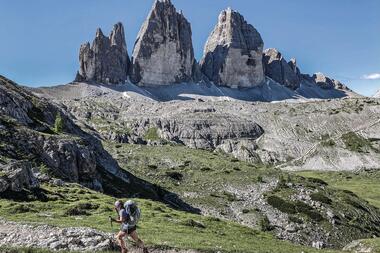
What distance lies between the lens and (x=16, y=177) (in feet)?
133

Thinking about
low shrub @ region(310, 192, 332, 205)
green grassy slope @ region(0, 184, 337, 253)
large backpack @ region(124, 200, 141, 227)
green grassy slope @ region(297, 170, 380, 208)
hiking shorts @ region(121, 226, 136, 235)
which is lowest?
green grassy slope @ region(297, 170, 380, 208)

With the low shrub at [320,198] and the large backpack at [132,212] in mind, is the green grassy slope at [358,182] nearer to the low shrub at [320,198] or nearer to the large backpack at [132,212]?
the low shrub at [320,198]

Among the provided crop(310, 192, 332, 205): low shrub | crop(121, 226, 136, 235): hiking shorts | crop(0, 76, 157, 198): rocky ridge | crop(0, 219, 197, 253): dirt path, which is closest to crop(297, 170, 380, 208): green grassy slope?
crop(310, 192, 332, 205): low shrub

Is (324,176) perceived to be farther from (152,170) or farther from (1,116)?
(1,116)

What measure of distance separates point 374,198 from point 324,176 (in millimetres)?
54557

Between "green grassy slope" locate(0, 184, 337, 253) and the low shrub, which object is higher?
"green grassy slope" locate(0, 184, 337, 253)

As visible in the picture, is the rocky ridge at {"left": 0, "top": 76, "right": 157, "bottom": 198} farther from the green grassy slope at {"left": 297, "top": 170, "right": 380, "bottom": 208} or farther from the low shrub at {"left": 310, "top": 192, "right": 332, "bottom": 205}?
the green grassy slope at {"left": 297, "top": 170, "right": 380, "bottom": 208}

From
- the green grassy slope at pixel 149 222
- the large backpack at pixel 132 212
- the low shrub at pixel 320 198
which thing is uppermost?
the large backpack at pixel 132 212

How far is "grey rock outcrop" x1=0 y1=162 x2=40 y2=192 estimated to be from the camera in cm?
3988

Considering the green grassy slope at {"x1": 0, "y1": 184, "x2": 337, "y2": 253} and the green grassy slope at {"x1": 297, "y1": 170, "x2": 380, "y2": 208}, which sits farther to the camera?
the green grassy slope at {"x1": 297, "y1": 170, "x2": 380, "y2": 208}

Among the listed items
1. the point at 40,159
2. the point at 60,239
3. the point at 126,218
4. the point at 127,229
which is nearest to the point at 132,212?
the point at 126,218

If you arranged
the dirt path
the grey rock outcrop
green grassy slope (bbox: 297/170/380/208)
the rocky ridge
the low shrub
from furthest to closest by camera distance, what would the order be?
green grassy slope (bbox: 297/170/380/208), the low shrub, the rocky ridge, the grey rock outcrop, the dirt path

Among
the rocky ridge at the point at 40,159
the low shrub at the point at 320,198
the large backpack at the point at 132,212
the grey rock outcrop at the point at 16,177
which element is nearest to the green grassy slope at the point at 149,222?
the grey rock outcrop at the point at 16,177

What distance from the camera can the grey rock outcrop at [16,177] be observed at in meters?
39.9
